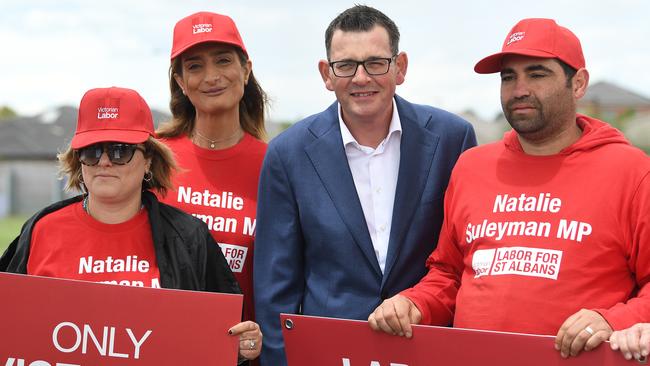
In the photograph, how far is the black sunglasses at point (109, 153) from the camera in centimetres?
425

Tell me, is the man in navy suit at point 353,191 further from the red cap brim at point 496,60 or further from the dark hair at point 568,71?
the dark hair at point 568,71

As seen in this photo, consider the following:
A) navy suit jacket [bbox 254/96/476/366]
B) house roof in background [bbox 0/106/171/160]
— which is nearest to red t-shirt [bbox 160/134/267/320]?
navy suit jacket [bbox 254/96/476/366]

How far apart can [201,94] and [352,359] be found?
1.86 meters

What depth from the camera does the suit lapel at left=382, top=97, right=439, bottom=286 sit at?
4578mm

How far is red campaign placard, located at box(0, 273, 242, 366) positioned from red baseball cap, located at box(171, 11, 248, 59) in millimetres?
1599

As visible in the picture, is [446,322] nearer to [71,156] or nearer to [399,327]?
[399,327]

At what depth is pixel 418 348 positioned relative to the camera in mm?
3932

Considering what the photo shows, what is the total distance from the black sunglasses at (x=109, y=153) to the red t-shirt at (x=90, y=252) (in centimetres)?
26

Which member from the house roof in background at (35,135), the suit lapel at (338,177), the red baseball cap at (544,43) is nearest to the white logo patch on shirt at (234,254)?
the suit lapel at (338,177)

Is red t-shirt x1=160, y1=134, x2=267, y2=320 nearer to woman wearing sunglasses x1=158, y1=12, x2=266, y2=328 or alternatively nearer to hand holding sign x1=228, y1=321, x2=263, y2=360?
woman wearing sunglasses x1=158, y1=12, x2=266, y2=328

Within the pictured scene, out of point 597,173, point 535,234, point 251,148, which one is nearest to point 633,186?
point 597,173

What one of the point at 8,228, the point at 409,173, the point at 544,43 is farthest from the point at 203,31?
the point at 8,228

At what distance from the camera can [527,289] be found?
12.9 feet

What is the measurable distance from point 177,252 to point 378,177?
1078 mm
